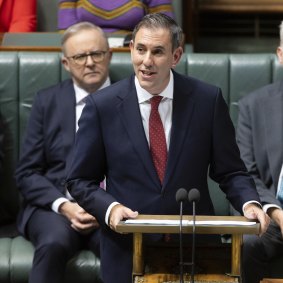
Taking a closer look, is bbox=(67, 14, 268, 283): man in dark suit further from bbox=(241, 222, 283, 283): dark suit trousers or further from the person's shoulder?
the person's shoulder

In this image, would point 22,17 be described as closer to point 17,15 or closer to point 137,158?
point 17,15

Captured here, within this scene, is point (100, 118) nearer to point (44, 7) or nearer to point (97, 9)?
point (97, 9)

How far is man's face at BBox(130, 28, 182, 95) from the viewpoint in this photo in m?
2.08

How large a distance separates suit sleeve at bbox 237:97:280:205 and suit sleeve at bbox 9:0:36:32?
1.29 metres

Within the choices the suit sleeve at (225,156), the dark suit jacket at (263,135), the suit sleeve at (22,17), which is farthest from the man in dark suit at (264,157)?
the suit sleeve at (22,17)

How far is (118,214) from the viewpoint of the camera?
1894 millimetres

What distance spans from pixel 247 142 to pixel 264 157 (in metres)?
0.08

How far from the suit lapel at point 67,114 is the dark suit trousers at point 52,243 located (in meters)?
0.27

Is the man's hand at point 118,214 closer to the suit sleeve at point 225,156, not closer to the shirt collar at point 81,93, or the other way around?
the suit sleeve at point 225,156

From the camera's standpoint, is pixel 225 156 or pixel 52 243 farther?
pixel 52 243

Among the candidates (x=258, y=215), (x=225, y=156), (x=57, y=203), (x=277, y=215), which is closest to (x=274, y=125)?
(x=277, y=215)

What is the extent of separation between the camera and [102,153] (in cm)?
213

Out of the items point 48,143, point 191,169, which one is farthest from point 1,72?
point 191,169

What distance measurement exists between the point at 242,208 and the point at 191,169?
187 millimetres
